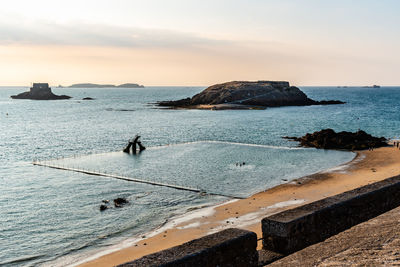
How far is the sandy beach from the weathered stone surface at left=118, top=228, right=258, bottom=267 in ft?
40.1

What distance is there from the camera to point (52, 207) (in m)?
29.0

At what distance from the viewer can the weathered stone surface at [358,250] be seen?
5.31m

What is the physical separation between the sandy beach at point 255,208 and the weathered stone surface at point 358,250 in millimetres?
13593

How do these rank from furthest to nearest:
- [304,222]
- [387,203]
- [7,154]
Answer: [7,154] < [387,203] < [304,222]

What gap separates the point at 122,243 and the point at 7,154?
41159mm

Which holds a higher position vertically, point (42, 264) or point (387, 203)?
point (387, 203)

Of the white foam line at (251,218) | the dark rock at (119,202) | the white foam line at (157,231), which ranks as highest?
the white foam line at (251,218)

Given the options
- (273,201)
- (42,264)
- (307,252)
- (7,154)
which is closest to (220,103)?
(7,154)

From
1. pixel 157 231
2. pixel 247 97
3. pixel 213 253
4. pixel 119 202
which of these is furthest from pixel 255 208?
pixel 247 97

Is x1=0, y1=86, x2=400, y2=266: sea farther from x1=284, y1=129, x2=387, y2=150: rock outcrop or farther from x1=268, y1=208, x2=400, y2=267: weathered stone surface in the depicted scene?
x1=268, y1=208, x2=400, y2=267: weathered stone surface

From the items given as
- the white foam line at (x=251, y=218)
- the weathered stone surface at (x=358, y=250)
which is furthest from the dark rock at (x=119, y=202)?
the weathered stone surface at (x=358, y=250)

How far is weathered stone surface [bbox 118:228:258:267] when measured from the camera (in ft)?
21.0

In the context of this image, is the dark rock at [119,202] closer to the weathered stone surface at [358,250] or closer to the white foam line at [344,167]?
the white foam line at [344,167]

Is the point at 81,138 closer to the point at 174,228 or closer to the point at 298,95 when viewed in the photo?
the point at 174,228
